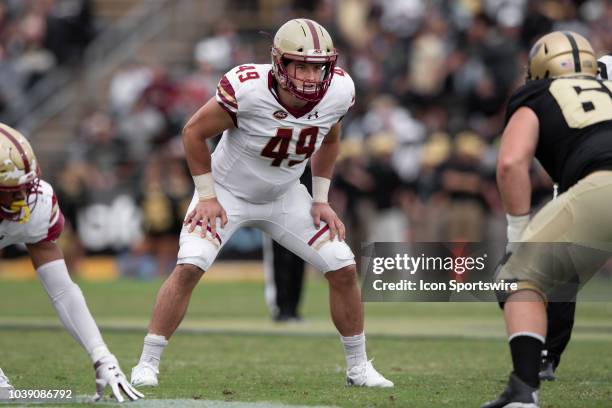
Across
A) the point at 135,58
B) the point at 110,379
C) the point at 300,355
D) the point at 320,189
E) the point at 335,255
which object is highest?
the point at 320,189

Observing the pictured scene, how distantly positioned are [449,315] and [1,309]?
4510 mm

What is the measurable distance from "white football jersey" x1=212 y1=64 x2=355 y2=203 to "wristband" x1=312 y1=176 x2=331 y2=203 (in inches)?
6.5

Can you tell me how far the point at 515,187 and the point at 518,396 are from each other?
0.86 m

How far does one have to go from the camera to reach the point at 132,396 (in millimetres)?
5453

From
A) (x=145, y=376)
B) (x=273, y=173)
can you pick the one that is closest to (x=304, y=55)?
(x=273, y=173)

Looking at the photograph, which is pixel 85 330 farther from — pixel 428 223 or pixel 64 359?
pixel 428 223

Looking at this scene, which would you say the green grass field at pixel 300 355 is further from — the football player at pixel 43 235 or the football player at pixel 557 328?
the football player at pixel 43 235

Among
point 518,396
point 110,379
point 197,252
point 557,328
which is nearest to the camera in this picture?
point 518,396

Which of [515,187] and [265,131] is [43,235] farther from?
[515,187]

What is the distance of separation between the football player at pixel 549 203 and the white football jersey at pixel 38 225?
211cm

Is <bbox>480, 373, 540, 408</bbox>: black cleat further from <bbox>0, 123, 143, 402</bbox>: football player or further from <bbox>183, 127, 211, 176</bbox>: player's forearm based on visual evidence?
<bbox>183, 127, 211, 176</bbox>: player's forearm

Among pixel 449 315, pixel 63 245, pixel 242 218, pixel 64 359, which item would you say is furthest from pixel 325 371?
pixel 63 245

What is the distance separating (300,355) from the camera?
7992mm

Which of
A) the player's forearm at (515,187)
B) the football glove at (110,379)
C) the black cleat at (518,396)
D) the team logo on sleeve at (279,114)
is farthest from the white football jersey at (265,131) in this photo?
the black cleat at (518,396)
